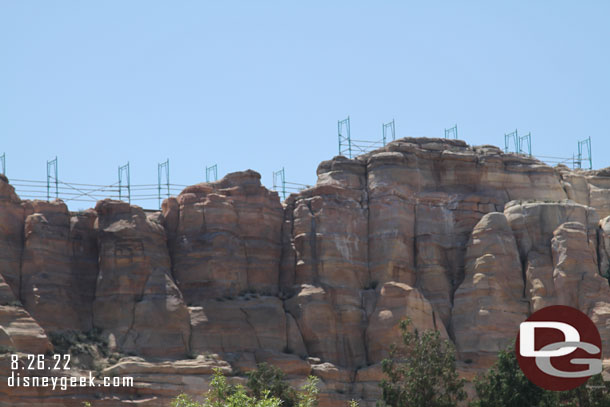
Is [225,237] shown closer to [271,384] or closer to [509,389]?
[271,384]

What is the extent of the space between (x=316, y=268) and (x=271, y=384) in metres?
20.0

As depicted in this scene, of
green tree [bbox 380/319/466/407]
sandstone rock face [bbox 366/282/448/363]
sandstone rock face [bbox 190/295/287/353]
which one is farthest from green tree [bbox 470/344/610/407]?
sandstone rock face [bbox 190/295/287/353]

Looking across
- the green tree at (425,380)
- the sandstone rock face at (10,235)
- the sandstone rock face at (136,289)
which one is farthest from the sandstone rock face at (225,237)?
the green tree at (425,380)

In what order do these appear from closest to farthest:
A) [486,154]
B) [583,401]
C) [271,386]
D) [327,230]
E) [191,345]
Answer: [583,401], [271,386], [191,345], [327,230], [486,154]

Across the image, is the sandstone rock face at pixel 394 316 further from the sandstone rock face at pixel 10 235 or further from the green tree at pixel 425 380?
the sandstone rock face at pixel 10 235

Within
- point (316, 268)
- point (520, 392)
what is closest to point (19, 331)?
point (316, 268)

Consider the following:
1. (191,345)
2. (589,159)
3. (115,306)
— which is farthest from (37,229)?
(589,159)

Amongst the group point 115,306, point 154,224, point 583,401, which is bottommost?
point 583,401

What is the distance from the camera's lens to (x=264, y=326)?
99.8m

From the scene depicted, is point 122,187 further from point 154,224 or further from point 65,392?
point 65,392

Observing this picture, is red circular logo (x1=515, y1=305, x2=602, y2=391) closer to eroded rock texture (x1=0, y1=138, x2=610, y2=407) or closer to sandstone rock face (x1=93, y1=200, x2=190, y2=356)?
eroded rock texture (x1=0, y1=138, x2=610, y2=407)

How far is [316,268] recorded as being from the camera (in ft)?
341

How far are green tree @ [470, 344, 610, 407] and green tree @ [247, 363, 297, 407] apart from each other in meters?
12.3

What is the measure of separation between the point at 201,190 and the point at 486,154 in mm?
24367
